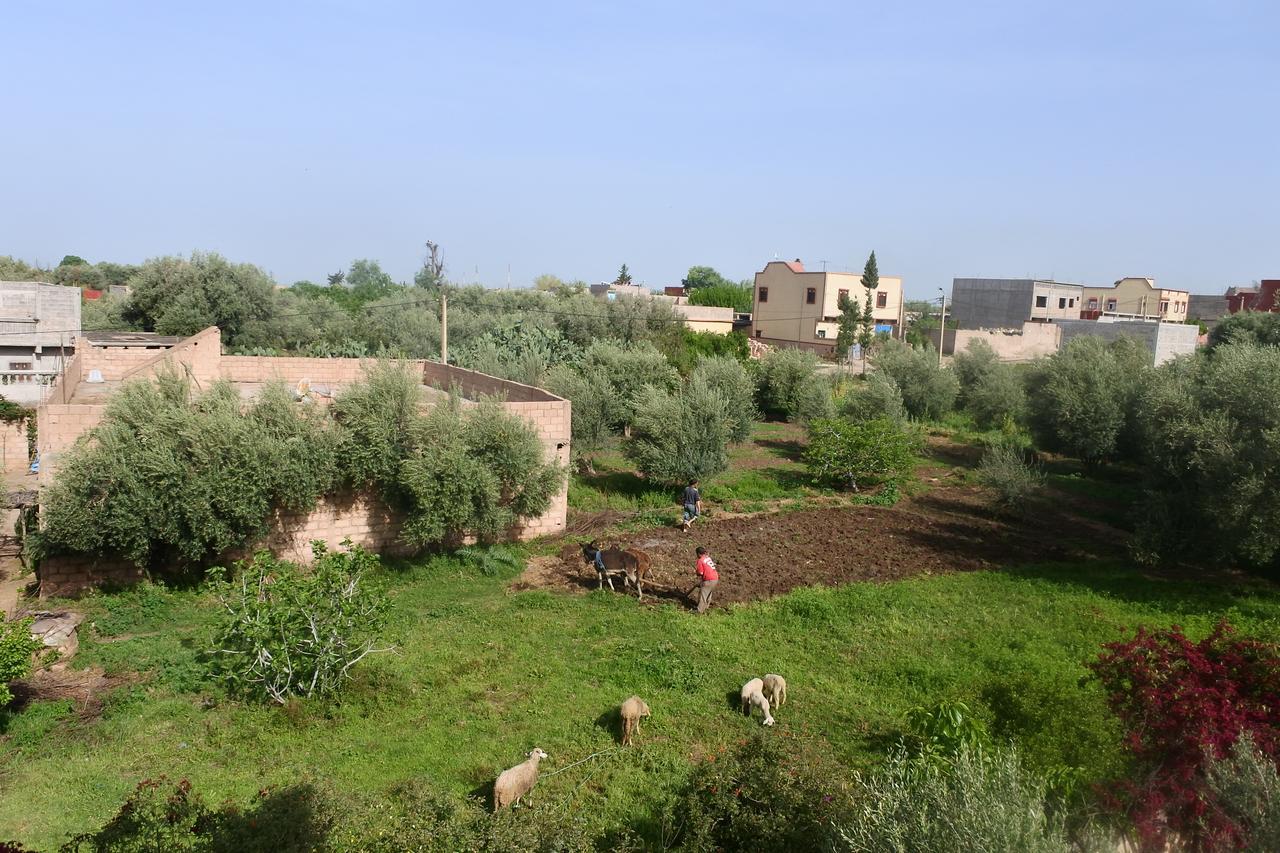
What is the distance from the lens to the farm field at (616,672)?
762 cm

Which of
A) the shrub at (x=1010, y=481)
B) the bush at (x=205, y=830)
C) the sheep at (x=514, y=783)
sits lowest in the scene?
the sheep at (x=514, y=783)

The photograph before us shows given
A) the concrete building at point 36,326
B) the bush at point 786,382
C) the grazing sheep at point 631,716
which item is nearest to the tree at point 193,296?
the concrete building at point 36,326

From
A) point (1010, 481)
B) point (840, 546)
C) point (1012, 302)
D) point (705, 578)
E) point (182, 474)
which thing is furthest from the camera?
point (1012, 302)

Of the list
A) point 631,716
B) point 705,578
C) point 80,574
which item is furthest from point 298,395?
point 631,716

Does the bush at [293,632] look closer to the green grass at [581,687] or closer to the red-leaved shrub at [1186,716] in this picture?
the green grass at [581,687]

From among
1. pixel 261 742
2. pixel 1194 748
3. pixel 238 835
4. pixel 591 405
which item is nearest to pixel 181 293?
pixel 591 405

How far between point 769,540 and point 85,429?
11901mm

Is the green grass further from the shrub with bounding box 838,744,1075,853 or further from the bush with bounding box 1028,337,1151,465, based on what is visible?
the bush with bounding box 1028,337,1151,465

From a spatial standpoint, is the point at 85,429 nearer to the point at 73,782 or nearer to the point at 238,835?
the point at 73,782

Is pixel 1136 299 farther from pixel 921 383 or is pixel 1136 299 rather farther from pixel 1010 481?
pixel 1010 481

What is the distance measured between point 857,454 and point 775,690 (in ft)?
42.8

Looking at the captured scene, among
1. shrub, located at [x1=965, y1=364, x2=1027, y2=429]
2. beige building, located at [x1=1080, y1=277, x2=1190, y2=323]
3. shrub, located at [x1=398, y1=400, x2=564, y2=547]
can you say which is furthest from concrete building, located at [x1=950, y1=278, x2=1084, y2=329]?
shrub, located at [x1=398, y1=400, x2=564, y2=547]

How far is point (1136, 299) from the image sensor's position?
70.4 metres

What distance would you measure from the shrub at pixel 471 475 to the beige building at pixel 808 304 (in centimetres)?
4009
